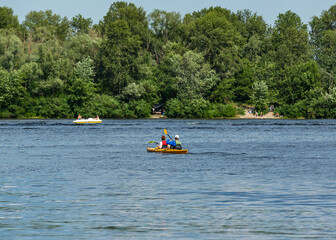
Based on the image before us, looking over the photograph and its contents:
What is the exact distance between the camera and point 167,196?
3344cm

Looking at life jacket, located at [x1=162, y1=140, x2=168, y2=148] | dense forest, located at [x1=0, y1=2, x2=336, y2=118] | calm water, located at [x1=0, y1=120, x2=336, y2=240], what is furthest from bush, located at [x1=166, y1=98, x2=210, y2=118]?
calm water, located at [x1=0, y1=120, x2=336, y2=240]

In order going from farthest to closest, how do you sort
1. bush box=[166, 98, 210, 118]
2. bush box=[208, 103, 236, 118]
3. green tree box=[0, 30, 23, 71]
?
bush box=[208, 103, 236, 118] < bush box=[166, 98, 210, 118] < green tree box=[0, 30, 23, 71]

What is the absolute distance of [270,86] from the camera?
7446 inches

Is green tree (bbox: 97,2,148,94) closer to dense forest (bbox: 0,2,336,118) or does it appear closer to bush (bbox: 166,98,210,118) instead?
dense forest (bbox: 0,2,336,118)

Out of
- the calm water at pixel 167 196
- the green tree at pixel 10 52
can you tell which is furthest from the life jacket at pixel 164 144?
the green tree at pixel 10 52

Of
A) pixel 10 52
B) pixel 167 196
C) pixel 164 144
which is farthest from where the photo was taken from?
pixel 10 52

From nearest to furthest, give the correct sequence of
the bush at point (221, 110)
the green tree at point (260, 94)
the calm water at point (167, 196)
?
the calm water at point (167, 196)
the green tree at point (260, 94)
the bush at point (221, 110)

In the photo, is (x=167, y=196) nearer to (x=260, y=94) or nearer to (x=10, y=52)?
(x=10, y=52)

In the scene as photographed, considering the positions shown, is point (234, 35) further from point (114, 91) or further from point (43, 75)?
point (43, 75)

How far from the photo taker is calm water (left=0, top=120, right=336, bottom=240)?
24.8 meters

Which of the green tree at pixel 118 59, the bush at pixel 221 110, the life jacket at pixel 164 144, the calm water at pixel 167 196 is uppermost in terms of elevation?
the green tree at pixel 118 59

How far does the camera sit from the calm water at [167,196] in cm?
2481

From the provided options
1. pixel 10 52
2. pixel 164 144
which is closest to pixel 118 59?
pixel 10 52

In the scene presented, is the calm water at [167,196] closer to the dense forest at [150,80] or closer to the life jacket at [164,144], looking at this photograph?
the life jacket at [164,144]
